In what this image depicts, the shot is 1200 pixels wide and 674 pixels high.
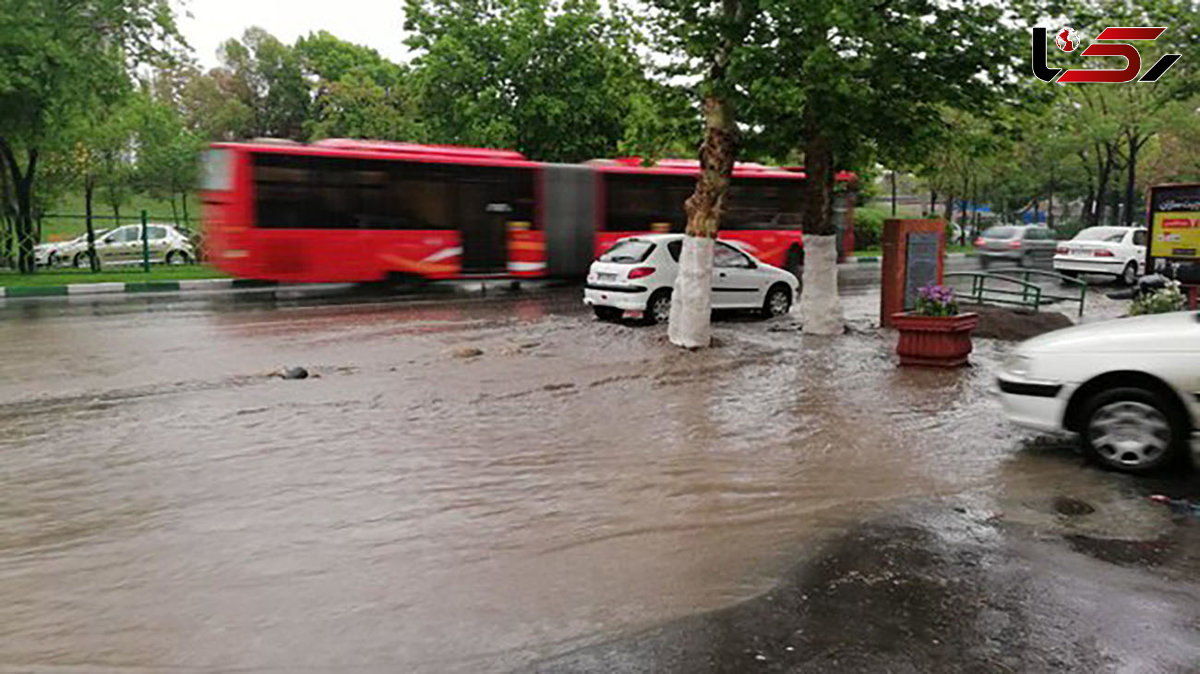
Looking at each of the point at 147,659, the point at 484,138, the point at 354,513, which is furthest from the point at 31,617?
the point at 484,138

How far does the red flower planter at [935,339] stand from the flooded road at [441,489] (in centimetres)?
35

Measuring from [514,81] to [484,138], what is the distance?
2.20 m

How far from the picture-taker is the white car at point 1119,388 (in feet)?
21.4

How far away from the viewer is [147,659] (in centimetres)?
393

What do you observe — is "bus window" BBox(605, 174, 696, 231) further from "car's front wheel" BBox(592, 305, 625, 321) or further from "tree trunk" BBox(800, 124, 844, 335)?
"tree trunk" BBox(800, 124, 844, 335)

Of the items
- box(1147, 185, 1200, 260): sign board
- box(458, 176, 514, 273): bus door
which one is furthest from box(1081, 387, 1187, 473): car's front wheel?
box(458, 176, 514, 273): bus door

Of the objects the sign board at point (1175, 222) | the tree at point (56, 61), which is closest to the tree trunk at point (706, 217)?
the sign board at point (1175, 222)

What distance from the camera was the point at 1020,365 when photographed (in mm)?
7246

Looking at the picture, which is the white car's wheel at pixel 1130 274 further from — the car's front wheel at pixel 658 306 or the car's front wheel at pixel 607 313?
the car's front wheel at pixel 607 313

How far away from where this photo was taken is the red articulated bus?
17.9 metres

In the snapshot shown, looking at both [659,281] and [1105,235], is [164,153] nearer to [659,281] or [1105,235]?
[659,281]

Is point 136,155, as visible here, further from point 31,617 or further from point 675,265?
point 31,617

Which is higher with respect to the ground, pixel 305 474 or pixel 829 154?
pixel 829 154

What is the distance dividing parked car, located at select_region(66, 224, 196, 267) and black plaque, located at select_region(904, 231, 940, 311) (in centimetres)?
2442
